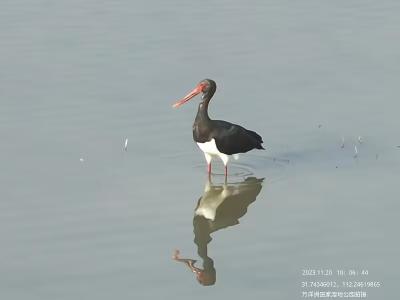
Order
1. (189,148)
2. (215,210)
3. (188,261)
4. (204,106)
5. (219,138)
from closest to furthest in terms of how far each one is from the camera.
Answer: (188,261) → (215,210) → (219,138) → (204,106) → (189,148)

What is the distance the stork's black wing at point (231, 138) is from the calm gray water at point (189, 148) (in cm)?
54

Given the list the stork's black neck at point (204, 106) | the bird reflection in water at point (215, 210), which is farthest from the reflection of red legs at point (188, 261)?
the stork's black neck at point (204, 106)

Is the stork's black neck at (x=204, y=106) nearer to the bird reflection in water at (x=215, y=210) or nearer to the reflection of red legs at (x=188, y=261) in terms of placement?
the bird reflection in water at (x=215, y=210)

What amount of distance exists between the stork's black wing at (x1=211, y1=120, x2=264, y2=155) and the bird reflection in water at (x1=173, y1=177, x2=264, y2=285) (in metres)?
0.53

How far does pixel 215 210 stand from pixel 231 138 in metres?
1.41

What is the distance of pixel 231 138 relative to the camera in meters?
18.2

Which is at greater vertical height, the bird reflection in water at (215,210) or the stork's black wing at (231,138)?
the stork's black wing at (231,138)

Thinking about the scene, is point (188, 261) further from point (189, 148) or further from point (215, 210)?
point (189, 148)

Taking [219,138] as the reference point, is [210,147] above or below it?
below

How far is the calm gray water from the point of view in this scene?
14.9 m

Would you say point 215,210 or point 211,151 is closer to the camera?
point 215,210

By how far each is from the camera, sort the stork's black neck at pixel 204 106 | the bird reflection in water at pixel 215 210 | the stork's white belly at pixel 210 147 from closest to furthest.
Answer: the bird reflection in water at pixel 215 210
the stork's white belly at pixel 210 147
the stork's black neck at pixel 204 106

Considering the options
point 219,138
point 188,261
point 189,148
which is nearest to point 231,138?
point 219,138

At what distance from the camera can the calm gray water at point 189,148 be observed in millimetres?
14891
